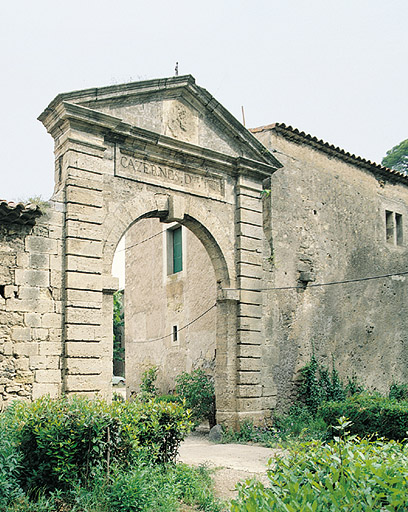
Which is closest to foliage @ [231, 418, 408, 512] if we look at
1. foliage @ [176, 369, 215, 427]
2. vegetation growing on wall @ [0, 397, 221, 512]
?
vegetation growing on wall @ [0, 397, 221, 512]

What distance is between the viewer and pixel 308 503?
261 centimetres

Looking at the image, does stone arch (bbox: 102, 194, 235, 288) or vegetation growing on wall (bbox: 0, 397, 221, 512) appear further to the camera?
stone arch (bbox: 102, 194, 235, 288)

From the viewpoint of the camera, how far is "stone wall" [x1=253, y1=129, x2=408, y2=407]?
37.4 feet

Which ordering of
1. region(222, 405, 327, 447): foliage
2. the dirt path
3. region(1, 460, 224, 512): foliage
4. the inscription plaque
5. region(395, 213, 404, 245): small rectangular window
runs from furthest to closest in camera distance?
region(395, 213, 404, 245): small rectangular window → region(222, 405, 327, 447): foliage → the inscription plaque → the dirt path → region(1, 460, 224, 512): foliage

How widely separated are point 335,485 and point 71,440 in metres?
3.19

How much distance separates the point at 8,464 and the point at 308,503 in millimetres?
3443

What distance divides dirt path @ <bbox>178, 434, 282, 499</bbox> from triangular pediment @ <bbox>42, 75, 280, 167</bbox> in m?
5.33

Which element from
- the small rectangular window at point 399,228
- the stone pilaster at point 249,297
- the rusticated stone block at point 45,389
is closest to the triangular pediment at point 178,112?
the stone pilaster at point 249,297

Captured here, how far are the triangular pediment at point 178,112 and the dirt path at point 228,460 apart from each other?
210 inches

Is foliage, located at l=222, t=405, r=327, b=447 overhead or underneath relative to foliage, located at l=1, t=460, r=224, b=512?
underneath

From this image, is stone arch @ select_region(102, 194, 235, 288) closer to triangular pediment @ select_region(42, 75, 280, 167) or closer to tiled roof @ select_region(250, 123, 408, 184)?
triangular pediment @ select_region(42, 75, 280, 167)

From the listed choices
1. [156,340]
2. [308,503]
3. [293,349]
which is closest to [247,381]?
[293,349]

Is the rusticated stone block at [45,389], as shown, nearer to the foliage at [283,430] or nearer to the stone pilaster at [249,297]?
the foliage at [283,430]

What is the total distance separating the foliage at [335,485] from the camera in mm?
2721
